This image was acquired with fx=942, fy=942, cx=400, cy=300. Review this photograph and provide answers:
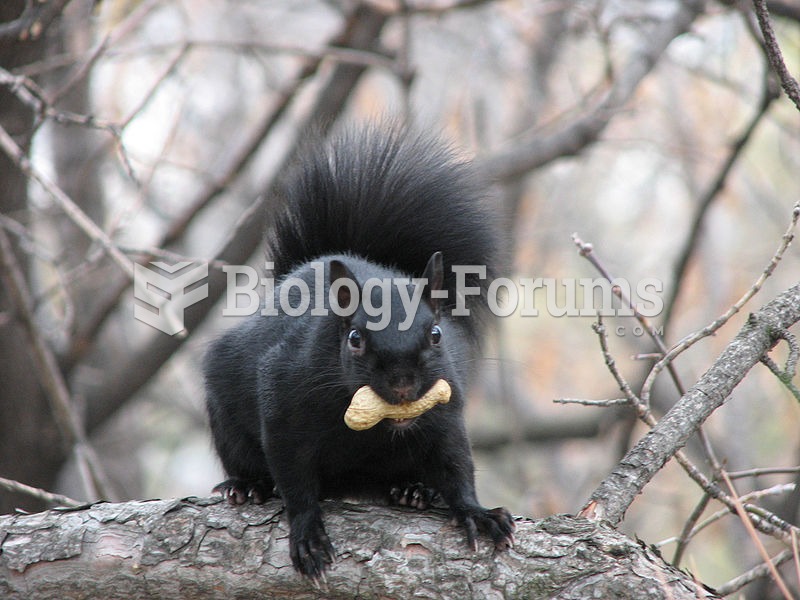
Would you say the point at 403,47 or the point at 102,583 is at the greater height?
the point at 403,47

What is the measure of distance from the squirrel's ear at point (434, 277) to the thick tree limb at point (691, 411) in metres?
0.58

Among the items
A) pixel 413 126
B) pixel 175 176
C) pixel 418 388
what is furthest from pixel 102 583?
pixel 175 176

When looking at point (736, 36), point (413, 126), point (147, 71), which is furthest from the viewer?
point (147, 71)

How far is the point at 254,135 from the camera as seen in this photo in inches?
181

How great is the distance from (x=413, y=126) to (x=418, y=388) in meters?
1.24

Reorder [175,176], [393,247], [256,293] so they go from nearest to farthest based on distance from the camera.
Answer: [393,247]
[256,293]
[175,176]

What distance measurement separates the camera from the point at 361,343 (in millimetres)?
2184

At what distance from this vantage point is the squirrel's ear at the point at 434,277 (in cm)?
A: 229

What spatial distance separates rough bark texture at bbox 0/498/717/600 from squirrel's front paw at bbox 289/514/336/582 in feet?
0.08

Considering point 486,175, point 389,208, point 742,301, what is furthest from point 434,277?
point 486,175

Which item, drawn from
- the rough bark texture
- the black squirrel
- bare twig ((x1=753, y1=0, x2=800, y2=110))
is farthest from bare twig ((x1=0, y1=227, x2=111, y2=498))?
bare twig ((x1=753, y1=0, x2=800, y2=110))

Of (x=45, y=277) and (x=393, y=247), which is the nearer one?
(x=393, y=247)

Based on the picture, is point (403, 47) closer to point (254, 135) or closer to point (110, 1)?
point (254, 135)

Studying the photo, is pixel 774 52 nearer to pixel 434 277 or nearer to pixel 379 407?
pixel 434 277
